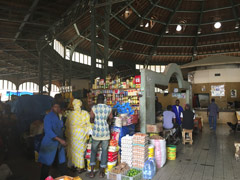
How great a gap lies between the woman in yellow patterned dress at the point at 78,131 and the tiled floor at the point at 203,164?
194 centimetres

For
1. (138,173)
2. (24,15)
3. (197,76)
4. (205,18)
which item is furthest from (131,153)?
(205,18)

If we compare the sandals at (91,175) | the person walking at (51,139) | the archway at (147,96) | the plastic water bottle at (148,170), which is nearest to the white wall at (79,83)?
the archway at (147,96)

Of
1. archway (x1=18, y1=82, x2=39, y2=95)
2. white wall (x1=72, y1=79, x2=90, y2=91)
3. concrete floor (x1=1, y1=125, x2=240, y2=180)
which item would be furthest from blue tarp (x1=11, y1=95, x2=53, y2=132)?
archway (x1=18, y1=82, x2=39, y2=95)

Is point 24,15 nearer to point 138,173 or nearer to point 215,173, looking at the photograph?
point 138,173

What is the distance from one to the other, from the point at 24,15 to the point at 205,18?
17751 millimetres

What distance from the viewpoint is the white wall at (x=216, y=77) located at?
17.0 m

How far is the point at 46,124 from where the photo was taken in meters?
4.13

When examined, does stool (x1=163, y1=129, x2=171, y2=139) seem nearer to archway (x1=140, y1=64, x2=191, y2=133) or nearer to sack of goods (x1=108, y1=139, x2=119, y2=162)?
archway (x1=140, y1=64, x2=191, y2=133)

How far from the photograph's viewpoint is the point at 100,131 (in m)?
4.83

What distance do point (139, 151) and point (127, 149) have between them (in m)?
0.34

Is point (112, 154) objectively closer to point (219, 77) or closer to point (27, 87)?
point (219, 77)

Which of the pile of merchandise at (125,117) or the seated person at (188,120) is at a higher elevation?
the pile of merchandise at (125,117)

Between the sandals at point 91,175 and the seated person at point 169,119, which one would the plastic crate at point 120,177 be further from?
the seated person at point 169,119

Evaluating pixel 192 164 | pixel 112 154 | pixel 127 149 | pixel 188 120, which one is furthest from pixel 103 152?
pixel 188 120
